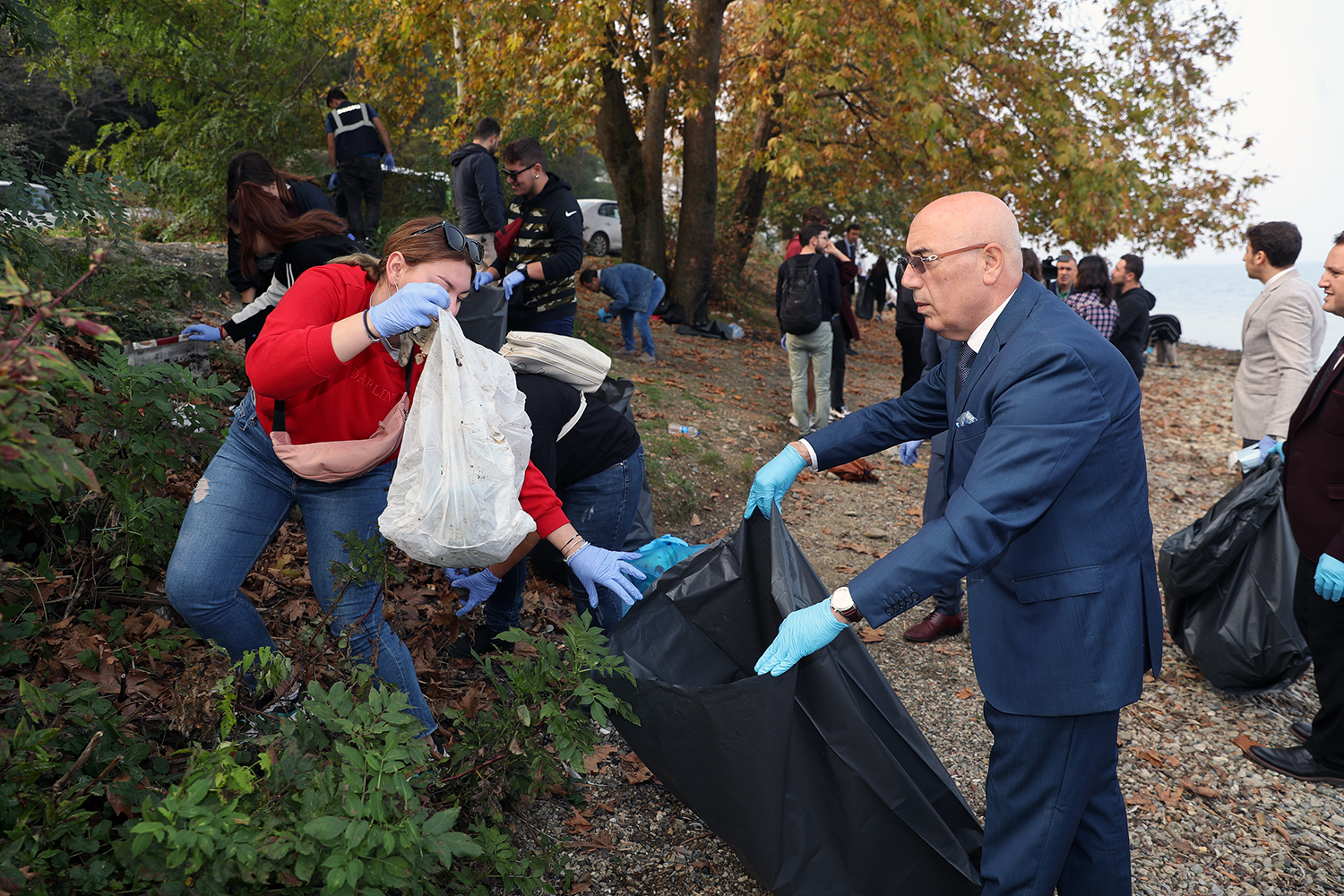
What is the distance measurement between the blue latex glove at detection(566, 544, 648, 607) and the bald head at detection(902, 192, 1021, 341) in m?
1.13

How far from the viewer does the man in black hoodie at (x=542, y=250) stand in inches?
210

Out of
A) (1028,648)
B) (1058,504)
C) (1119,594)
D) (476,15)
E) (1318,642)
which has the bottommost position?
(1318,642)

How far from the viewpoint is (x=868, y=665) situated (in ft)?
7.37

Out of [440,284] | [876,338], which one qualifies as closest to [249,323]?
[440,284]

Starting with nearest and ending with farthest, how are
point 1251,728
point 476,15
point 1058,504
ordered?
point 1058,504, point 1251,728, point 476,15

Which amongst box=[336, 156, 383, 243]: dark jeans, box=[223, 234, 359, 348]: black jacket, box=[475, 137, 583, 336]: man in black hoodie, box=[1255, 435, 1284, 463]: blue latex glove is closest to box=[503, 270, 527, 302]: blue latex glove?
box=[475, 137, 583, 336]: man in black hoodie

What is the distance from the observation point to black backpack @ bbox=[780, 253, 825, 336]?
288 inches

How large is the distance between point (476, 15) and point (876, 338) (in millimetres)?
10657

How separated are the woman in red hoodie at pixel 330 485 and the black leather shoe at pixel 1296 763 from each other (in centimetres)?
293

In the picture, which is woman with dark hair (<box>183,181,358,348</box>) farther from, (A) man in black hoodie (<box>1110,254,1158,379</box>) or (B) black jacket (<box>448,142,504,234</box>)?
(A) man in black hoodie (<box>1110,254,1158,379</box>)

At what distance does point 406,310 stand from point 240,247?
2.36 m

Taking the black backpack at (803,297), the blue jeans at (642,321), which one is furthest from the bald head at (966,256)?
the blue jeans at (642,321)

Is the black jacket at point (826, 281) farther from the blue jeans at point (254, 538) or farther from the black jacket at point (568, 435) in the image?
the blue jeans at point (254, 538)

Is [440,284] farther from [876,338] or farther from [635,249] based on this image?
[876,338]
